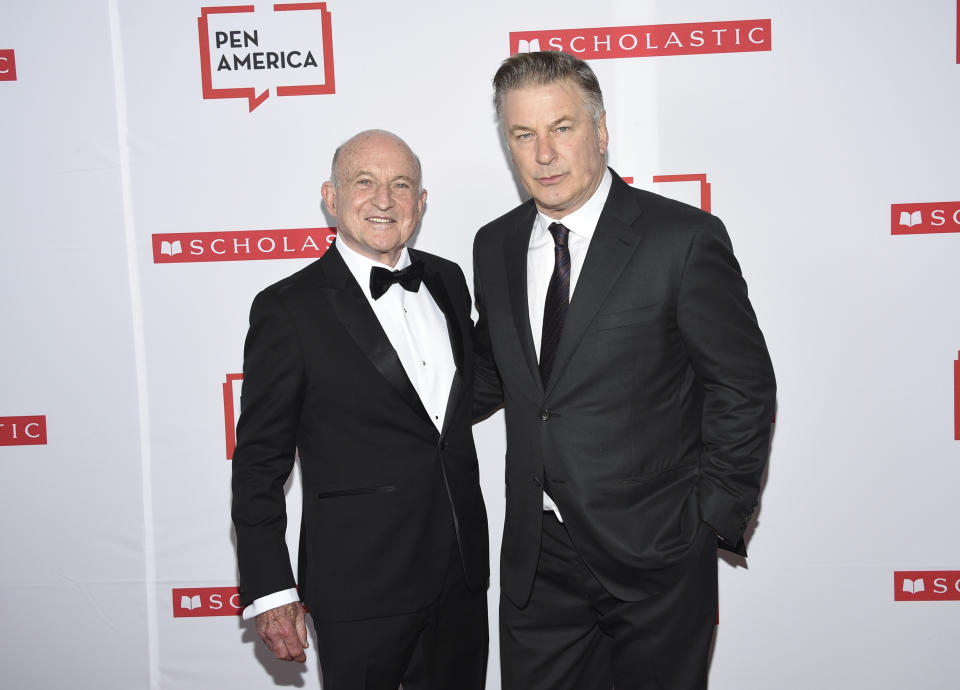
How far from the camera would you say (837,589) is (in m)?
2.76

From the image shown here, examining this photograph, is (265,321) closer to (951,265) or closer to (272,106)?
(272,106)

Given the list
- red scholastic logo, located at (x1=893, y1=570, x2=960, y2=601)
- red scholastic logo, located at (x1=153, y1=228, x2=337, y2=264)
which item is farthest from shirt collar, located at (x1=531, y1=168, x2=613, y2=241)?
red scholastic logo, located at (x1=893, y1=570, x2=960, y2=601)

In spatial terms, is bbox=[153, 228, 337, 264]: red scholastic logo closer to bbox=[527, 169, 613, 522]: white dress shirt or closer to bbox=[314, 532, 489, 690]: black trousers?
bbox=[527, 169, 613, 522]: white dress shirt

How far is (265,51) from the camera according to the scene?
2.69 metres

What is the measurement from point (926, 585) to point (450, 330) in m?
2.03

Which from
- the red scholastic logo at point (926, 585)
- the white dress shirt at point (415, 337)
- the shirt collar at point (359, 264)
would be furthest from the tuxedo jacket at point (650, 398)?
the red scholastic logo at point (926, 585)

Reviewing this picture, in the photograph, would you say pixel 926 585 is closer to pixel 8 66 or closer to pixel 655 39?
pixel 655 39

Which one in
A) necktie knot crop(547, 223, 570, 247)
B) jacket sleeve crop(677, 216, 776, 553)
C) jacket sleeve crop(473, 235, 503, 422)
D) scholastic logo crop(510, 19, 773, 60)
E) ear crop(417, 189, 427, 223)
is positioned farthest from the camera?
scholastic logo crop(510, 19, 773, 60)

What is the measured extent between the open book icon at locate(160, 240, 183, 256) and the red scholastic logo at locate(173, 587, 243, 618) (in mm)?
1277

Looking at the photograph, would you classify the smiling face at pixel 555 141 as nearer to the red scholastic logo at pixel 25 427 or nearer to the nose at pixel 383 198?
the nose at pixel 383 198

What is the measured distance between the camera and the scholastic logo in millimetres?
2596

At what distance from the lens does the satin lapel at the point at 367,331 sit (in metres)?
1.89

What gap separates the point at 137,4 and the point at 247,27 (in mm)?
408

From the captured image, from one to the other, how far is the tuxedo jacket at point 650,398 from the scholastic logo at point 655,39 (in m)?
0.96
